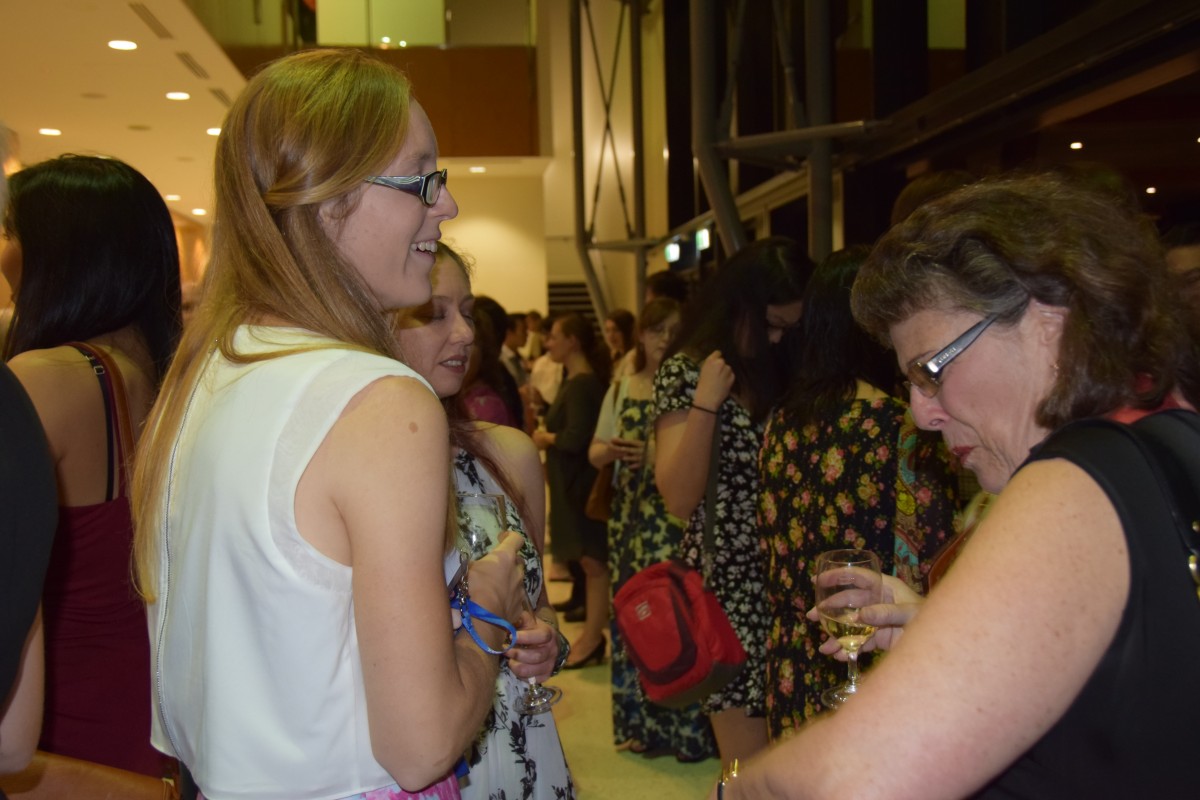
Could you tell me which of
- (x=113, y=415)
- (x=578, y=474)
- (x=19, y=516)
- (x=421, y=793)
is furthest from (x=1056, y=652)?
(x=578, y=474)

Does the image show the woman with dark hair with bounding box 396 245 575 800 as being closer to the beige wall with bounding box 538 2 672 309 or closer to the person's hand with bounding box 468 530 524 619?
the person's hand with bounding box 468 530 524 619

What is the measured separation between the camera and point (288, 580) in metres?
1.06

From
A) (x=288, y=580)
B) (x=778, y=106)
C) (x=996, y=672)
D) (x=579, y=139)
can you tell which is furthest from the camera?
(x=579, y=139)

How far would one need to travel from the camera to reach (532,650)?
163cm

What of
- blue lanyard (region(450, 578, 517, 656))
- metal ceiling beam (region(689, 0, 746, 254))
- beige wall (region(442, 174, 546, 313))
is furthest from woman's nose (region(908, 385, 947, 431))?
beige wall (region(442, 174, 546, 313))

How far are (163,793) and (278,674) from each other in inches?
23.0

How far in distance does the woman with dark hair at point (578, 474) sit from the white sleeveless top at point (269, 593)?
4.55 meters

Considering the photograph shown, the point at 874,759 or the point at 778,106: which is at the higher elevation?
the point at 778,106

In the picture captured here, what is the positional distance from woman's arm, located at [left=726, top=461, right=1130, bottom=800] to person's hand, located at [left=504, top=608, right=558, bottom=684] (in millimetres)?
712

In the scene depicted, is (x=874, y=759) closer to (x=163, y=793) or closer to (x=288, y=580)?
(x=288, y=580)

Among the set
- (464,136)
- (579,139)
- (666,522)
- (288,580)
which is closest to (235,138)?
(288,580)

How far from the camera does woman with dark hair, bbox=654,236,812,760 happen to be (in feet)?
10.5

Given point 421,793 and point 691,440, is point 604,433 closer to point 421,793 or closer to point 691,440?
point 691,440

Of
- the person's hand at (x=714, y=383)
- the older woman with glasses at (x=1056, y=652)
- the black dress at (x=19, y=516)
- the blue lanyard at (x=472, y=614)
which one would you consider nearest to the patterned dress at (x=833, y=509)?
the person's hand at (x=714, y=383)
